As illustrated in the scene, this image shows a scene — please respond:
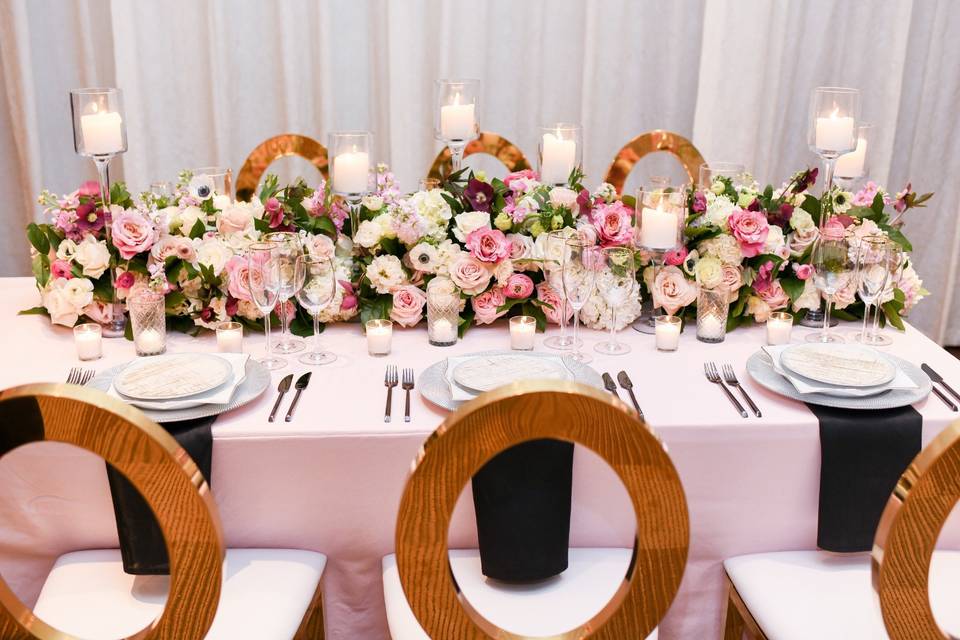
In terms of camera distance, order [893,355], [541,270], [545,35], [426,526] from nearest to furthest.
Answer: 1. [426,526]
2. [893,355]
3. [541,270]
4. [545,35]

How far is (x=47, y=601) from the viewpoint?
4.40 feet

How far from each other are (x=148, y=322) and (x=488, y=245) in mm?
674

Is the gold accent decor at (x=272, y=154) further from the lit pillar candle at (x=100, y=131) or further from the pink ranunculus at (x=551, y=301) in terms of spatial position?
the pink ranunculus at (x=551, y=301)

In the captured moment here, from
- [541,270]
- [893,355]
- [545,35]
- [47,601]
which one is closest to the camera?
[47,601]

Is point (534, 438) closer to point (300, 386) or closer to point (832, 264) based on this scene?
point (300, 386)

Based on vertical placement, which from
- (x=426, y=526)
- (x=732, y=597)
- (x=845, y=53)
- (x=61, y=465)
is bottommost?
(x=732, y=597)

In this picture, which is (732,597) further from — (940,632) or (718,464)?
(940,632)

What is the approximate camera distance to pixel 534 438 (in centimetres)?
94

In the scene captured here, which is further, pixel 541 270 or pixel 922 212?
pixel 922 212

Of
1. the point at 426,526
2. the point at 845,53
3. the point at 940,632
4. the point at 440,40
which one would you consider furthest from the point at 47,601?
the point at 845,53

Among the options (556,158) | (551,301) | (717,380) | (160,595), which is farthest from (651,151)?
(160,595)

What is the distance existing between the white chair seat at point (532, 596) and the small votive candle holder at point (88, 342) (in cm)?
72

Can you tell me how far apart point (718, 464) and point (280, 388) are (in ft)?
2.43

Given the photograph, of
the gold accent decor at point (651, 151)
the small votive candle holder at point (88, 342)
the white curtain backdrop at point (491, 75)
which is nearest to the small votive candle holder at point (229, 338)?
the small votive candle holder at point (88, 342)
